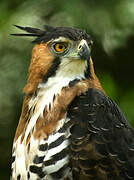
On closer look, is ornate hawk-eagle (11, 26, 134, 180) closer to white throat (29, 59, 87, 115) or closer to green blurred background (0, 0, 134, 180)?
white throat (29, 59, 87, 115)

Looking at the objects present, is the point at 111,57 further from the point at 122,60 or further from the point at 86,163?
the point at 86,163

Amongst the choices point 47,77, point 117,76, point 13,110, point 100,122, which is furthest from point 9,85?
point 100,122

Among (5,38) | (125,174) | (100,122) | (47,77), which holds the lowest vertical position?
(125,174)

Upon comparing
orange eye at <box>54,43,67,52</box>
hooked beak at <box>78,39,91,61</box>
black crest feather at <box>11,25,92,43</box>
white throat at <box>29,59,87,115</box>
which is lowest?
white throat at <box>29,59,87,115</box>

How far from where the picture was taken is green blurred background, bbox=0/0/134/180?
247 inches

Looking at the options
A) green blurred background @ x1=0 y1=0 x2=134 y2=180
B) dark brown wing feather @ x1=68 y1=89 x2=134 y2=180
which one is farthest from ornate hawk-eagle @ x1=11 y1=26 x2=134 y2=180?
green blurred background @ x1=0 y1=0 x2=134 y2=180

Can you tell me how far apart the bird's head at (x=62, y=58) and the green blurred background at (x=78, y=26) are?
0.91 metres

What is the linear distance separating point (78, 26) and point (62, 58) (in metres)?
1.26

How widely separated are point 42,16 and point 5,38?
A: 54 cm

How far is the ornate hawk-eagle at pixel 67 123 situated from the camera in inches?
181

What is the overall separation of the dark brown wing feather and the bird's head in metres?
0.40

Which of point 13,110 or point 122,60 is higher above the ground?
point 122,60

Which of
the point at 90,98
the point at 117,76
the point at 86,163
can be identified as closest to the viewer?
the point at 86,163

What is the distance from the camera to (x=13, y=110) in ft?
23.4
